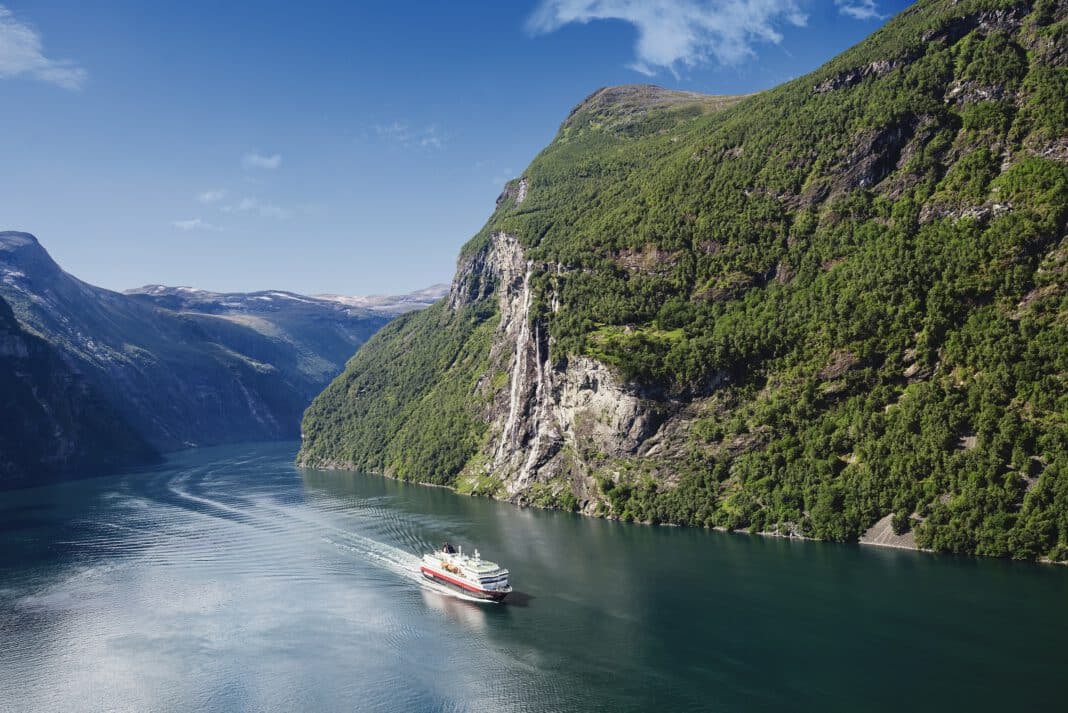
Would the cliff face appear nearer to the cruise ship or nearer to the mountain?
the mountain

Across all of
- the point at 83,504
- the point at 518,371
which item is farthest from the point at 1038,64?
the point at 83,504

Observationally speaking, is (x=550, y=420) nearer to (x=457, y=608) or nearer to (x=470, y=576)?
(x=470, y=576)

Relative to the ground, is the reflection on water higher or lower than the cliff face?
lower

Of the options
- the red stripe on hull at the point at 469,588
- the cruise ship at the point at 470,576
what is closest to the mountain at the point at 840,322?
the cruise ship at the point at 470,576

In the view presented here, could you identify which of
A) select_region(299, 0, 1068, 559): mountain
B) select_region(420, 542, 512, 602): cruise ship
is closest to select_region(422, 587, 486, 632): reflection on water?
select_region(420, 542, 512, 602): cruise ship

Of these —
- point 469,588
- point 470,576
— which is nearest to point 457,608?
point 469,588

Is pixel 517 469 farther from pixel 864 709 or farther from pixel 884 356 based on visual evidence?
pixel 864 709
